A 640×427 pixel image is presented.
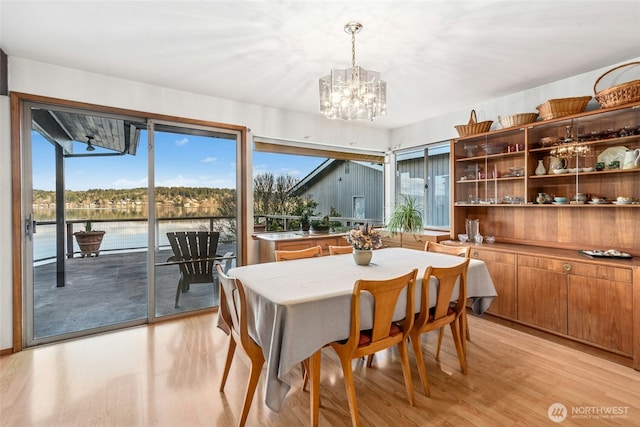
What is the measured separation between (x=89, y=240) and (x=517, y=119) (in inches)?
195

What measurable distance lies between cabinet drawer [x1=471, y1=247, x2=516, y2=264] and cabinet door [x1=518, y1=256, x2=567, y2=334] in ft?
0.33

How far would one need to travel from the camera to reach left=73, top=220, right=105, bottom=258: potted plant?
341 centimetres

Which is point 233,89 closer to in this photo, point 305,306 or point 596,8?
point 305,306

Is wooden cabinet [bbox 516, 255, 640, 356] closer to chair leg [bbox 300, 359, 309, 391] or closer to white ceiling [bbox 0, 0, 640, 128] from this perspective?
white ceiling [bbox 0, 0, 640, 128]

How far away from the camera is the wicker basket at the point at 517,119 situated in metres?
3.41

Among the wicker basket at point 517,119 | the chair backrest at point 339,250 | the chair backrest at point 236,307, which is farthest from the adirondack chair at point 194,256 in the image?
the wicker basket at point 517,119

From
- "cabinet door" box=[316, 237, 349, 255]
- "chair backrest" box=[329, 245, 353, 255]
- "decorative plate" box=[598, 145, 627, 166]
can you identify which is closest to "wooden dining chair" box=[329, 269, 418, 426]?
"chair backrest" box=[329, 245, 353, 255]

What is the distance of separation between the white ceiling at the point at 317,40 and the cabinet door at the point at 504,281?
194 cm

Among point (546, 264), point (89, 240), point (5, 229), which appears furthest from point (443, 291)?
point (5, 229)

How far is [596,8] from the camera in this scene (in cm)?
211

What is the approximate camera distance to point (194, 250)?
3.93 metres

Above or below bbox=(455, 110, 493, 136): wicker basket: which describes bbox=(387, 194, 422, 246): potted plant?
below

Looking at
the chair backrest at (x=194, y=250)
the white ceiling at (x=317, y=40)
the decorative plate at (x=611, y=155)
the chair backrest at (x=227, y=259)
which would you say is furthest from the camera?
the chair backrest at (x=227, y=259)

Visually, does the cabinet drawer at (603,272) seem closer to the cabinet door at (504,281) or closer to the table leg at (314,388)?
the cabinet door at (504,281)
